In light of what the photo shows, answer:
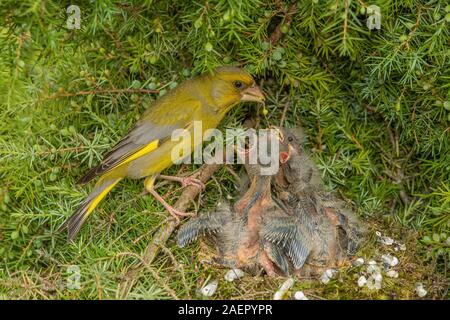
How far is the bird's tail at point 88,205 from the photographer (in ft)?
9.33

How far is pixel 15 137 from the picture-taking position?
3145 millimetres

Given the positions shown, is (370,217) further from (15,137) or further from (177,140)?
(15,137)

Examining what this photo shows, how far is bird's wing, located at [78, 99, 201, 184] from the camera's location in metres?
3.00

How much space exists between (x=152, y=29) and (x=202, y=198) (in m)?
0.83

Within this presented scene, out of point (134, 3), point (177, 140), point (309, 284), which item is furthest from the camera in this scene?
point (177, 140)

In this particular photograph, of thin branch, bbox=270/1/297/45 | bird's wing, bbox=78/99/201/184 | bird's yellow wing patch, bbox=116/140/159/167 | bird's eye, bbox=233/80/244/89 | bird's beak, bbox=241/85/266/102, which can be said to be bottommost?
bird's yellow wing patch, bbox=116/140/159/167

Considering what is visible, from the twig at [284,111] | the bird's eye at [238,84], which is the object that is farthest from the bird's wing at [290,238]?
the bird's eye at [238,84]

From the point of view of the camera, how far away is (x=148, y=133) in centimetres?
318

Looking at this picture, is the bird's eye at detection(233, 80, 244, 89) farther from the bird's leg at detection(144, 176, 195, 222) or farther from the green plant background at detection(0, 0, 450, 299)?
the bird's leg at detection(144, 176, 195, 222)

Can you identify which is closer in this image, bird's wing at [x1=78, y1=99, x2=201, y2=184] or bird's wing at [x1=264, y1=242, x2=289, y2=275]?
bird's wing at [x1=264, y1=242, x2=289, y2=275]

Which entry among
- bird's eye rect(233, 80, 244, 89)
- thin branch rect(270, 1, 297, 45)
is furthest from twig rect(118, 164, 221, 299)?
thin branch rect(270, 1, 297, 45)

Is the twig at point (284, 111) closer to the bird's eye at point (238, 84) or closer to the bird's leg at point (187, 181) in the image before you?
the bird's eye at point (238, 84)

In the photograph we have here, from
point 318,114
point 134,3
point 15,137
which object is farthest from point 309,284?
point 15,137

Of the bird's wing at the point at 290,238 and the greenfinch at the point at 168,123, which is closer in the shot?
the bird's wing at the point at 290,238
